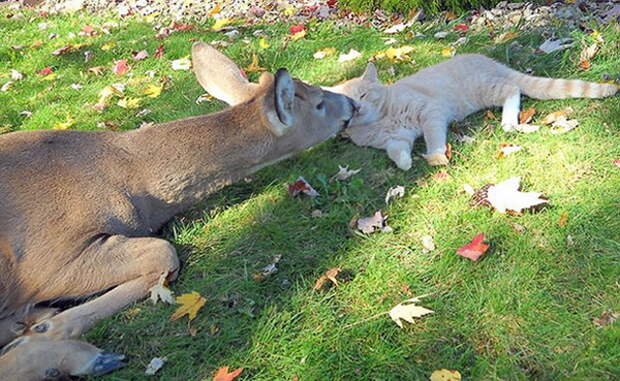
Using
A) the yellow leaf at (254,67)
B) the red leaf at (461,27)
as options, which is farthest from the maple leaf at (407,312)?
the red leaf at (461,27)

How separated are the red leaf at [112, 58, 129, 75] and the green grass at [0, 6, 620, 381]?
3196 mm

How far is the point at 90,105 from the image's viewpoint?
6422mm

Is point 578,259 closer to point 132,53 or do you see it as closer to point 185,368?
point 185,368

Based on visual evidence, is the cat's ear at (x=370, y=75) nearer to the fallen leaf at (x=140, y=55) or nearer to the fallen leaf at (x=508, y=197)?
the fallen leaf at (x=508, y=197)

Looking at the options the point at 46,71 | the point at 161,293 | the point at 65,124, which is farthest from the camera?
the point at 46,71

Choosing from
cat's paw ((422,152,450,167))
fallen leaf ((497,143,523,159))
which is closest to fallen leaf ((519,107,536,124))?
fallen leaf ((497,143,523,159))

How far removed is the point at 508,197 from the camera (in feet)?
12.1

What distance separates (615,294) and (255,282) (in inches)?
67.9

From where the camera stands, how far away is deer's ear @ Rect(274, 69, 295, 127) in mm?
4070

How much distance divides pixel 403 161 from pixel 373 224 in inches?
26.5

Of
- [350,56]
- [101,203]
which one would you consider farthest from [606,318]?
[350,56]

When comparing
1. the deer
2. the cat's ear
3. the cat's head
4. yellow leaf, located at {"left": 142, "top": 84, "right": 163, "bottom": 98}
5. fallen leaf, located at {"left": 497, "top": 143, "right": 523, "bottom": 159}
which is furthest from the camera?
yellow leaf, located at {"left": 142, "top": 84, "right": 163, "bottom": 98}

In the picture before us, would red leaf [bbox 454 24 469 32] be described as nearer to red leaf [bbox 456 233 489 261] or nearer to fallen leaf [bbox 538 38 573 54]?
fallen leaf [bbox 538 38 573 54]

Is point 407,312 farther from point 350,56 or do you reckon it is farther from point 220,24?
point 220,24
